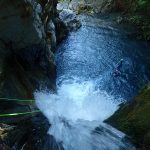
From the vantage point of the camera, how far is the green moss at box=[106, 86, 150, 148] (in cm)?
773

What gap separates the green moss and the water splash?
0.93 feet

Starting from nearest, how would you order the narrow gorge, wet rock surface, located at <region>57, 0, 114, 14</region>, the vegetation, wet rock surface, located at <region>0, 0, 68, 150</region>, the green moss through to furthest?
the green moss < the narrow gorge < wet rock surface, located at <region>0, 0, 68, 150</region> < the vegetation < wet rock surface, located at <region>57, 0, 114, 14</region>

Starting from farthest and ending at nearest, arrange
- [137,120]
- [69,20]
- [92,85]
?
[69,20]
[92,85]
[137,120]

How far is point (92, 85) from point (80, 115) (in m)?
3.61

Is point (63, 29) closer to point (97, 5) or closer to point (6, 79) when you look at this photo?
point (97, 5)

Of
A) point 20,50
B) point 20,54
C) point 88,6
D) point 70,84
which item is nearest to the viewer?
point 20,50

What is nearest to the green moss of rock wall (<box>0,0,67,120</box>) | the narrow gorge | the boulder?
the narrow gorge

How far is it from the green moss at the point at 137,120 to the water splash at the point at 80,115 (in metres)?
0.28

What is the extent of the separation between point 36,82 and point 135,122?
5.43 m

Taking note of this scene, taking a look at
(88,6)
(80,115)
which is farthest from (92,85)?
(88,6)

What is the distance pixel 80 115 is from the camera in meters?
12.0

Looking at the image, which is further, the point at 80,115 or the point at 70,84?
the point at 70,84

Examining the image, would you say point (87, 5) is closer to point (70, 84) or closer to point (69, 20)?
point (69, 20)

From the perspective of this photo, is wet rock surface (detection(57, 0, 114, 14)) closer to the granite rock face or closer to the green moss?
the granite rock face
